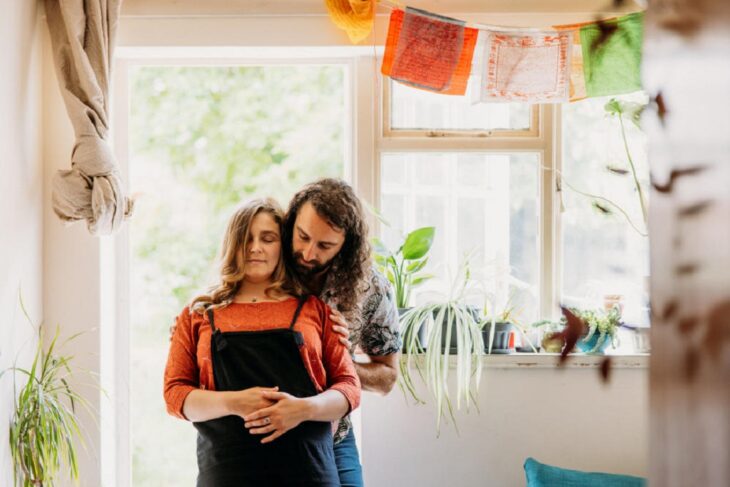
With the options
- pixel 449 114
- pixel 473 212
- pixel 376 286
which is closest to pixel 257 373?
pixel 376 286

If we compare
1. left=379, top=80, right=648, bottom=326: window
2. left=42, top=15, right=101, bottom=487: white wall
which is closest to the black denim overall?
left=42, top=15, right=101, bottom=487: white wall

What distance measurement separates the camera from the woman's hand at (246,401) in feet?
6.32

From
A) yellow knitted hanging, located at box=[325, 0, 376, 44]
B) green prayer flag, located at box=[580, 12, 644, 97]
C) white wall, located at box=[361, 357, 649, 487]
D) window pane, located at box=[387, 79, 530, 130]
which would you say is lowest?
white wall, located at box=[361, 357, 649, 487]

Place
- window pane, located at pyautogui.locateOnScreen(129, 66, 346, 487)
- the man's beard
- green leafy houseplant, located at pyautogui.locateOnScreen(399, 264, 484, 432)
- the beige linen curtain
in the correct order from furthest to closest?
window pane, located at pyautogui.locateOnScreen(129, 66, 346, 487)
green leafy houseplant, located at pyautogui.locateOnScreen(399, 264, 484, 432)
the beige linen curtain
the man's beard

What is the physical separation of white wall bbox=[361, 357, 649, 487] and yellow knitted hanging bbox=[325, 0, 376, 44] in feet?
3.98

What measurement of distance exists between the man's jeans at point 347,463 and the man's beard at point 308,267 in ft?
1.50

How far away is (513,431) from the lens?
2924 mm

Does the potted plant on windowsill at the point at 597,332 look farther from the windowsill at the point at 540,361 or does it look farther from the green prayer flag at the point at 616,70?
the green prayer flag at the point at 616,70

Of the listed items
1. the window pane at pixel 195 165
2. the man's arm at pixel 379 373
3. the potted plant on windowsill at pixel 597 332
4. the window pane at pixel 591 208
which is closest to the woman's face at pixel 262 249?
the man's arm at pixel 379 373

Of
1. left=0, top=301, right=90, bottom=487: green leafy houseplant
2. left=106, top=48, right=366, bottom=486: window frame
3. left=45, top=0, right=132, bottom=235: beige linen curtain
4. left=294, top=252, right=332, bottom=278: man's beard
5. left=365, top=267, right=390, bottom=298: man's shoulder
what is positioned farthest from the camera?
left=106, top=48, right=366, bottom=486: window frame

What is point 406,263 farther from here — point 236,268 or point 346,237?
point 236,268

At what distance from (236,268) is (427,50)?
111 centimetres

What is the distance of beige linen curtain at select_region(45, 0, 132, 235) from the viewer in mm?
2646

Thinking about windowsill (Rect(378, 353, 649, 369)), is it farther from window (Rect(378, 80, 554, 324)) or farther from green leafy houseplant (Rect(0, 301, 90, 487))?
green leafy houseplant (Rect(0, 301, 90, 487))
